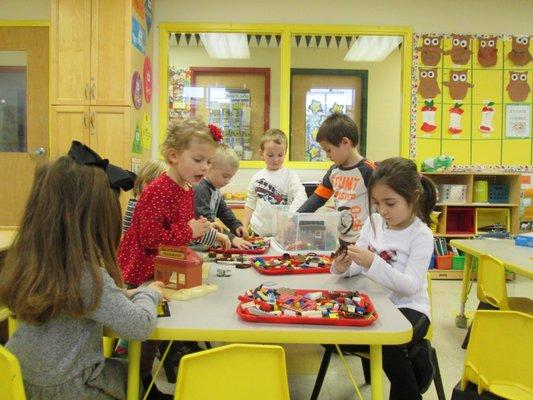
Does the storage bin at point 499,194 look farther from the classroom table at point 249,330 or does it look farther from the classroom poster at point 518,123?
the classroom table at point 249,330

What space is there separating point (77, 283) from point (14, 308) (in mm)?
156

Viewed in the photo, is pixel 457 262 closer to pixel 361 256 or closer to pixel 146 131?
pixel 146 131

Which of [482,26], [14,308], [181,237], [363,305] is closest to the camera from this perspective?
[14,308]

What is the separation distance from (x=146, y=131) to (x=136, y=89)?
19.2 inches

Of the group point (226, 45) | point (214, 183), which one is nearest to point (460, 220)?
point (226, 45)

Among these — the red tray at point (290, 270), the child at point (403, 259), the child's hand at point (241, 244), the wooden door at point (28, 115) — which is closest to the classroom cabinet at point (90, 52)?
the wooden door at point (28, 115)

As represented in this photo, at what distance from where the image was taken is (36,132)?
4461 millimetres

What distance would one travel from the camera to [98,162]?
1.23m

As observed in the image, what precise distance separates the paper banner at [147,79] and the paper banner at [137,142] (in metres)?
0.43

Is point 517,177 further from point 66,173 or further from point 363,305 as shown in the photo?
point 66,173

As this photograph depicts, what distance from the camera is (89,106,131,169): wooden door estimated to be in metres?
3.88

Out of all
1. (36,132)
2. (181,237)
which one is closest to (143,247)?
(181,237)

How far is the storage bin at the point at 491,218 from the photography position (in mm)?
4715

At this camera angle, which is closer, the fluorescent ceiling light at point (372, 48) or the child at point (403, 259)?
the child at point (403, 259)
